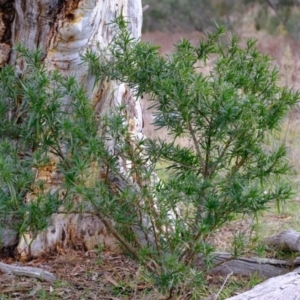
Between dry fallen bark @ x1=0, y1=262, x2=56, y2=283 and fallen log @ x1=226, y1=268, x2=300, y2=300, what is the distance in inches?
54.2

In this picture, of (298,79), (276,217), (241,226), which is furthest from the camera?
(298,79)

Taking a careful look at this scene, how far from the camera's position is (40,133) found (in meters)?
3.49

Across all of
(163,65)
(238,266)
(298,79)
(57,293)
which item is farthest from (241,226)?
(298,79)

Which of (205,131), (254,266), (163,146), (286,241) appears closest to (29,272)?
(163,146)

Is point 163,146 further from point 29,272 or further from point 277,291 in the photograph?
point 29,272

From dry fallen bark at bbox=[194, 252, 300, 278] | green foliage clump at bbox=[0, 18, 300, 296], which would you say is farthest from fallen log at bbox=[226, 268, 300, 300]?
dry fallen bark at bbox=[194, 252, 300, 278]

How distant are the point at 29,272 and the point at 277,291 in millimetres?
1573

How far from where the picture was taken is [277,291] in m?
3.32

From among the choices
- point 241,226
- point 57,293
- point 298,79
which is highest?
point 298,79

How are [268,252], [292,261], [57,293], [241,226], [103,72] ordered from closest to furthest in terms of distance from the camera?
1. [103,72]
2. [57,293]
3. [292,261]
4. [268,252]
5. [241,226]

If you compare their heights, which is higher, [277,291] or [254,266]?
[254,266]

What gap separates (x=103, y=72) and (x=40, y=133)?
55 centimetres

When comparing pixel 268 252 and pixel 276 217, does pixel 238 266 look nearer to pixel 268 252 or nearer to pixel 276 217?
pixel 268 252

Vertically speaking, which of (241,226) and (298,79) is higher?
(298,79)
